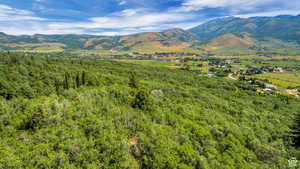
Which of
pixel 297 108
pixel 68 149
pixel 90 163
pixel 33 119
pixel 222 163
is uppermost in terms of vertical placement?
pixel 33 119

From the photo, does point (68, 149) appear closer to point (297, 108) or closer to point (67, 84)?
point (67, 84)

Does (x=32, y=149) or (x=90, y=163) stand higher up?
(x=32, y=149)

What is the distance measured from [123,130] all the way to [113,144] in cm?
563

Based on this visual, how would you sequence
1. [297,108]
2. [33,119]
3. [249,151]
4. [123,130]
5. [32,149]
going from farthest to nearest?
[297,108] < [249,151] < [123,130] < [33,119] < [32,149]

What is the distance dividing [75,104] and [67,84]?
36597 millimetres

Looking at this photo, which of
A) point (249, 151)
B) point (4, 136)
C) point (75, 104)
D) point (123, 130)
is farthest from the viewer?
point (249, 151)

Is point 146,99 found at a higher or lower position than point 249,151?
higher

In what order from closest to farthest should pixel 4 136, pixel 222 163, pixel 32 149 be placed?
pixel 32 149 → pixel 4 136 → pixel 222 163

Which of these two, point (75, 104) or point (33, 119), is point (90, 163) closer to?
point (33, 119)

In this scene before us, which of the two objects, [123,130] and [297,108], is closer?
[123,130]

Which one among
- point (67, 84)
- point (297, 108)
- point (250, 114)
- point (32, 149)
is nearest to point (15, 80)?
point (67, 84)

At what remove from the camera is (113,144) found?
25141 mm

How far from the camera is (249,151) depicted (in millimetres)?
41188

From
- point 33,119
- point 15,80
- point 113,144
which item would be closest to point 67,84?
point 15,80
